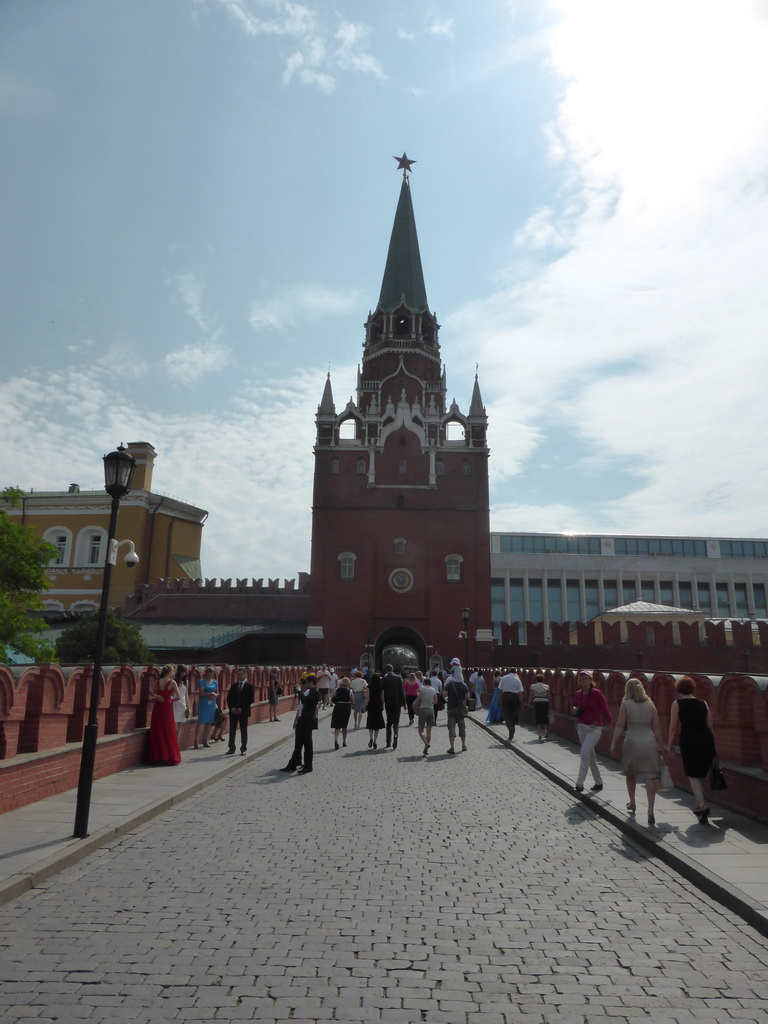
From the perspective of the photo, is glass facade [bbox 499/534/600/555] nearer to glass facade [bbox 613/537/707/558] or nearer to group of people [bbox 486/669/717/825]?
glass facade [bbox 613/537/707/558]

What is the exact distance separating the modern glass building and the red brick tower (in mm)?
24607

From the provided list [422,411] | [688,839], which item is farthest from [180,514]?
[688,839]

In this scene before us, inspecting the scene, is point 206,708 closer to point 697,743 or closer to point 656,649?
point 697,743

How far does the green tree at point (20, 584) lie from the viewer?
2766 cm

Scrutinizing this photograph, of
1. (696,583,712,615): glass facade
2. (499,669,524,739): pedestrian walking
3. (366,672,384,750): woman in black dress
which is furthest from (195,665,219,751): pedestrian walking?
(696,583,712,615): glass facade

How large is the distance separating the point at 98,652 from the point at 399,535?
117 feet

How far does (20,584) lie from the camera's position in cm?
2938

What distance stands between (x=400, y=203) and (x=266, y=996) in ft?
192

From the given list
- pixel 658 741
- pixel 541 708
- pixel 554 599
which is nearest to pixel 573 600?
pixel 554 599

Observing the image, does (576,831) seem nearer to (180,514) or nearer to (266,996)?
(266,996)

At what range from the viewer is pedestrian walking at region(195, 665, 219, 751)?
14883mm

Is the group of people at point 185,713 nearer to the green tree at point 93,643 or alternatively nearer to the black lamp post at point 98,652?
the black lamp post at point 98,652

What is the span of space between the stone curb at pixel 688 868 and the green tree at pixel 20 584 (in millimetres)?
23070

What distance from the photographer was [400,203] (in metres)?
56.7
